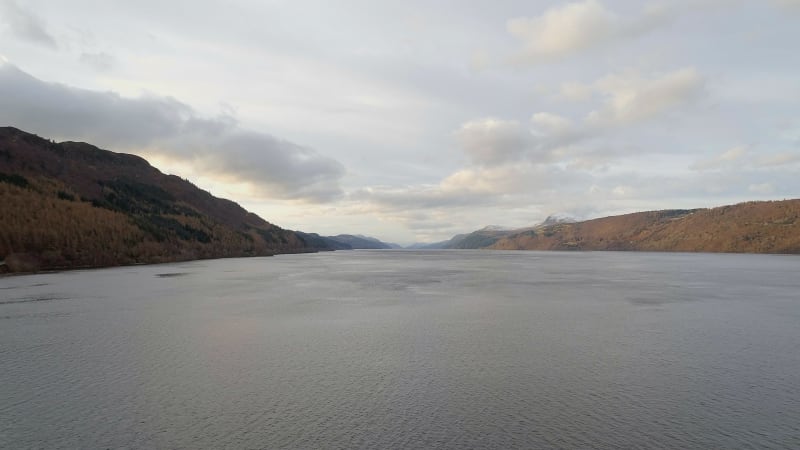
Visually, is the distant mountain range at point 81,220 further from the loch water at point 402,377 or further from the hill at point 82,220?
the loch water at point 402,377

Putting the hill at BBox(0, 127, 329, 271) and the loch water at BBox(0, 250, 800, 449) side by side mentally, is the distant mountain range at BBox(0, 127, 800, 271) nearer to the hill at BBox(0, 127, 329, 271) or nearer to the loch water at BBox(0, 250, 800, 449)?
the hill at BBox(0, 127, 329, 271)

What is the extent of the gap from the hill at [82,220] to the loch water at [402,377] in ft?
209

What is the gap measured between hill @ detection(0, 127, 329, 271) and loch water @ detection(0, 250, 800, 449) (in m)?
63.8

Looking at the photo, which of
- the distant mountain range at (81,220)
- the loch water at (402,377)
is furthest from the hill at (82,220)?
the loch water at (402,377)

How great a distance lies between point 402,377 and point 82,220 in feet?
346

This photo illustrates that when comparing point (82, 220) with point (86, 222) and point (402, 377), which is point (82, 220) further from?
point (402, 377)

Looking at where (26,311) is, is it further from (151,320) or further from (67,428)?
(67,428)

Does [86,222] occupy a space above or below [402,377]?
above

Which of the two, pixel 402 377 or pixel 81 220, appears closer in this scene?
pixel 402 377

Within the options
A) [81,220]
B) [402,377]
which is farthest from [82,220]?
[402,377]

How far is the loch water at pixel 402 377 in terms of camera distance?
10648mm

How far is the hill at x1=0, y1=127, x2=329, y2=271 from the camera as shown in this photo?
260 feet

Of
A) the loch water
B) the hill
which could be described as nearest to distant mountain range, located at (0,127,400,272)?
the hill

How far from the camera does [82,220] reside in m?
95.2
